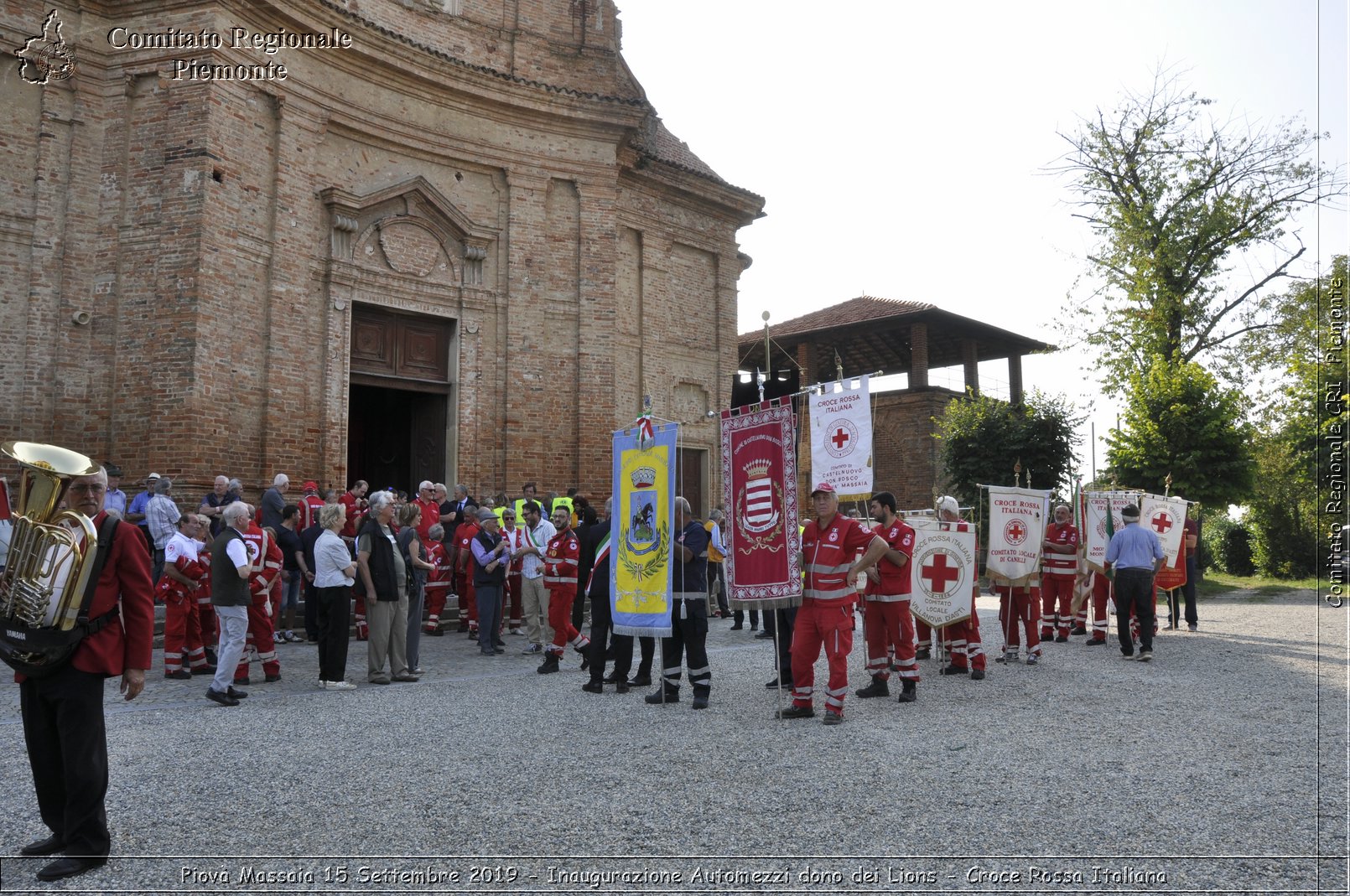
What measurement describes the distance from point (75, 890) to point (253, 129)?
14.4 meters

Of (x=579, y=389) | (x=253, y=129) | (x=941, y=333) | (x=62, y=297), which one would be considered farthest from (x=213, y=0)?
(x=941, y=333)

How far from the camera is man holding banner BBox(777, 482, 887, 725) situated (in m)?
7.92

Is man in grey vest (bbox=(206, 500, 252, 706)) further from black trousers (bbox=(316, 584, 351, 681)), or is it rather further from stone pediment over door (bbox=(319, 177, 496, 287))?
stone pediment over door (bbox=(319, 177, 496, 287))

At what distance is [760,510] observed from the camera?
29.0 ft

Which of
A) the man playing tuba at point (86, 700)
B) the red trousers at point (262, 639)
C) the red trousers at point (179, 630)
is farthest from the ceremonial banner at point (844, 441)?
the man playing tuba at point (86, 700)

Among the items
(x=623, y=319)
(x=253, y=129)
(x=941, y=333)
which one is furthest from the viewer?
(x=941, y=333)

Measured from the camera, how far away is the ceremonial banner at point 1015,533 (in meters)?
11.7

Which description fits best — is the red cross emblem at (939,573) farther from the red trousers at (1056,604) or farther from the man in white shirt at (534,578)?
the man in white shirt at (534,578)

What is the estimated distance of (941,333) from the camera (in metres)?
36.8

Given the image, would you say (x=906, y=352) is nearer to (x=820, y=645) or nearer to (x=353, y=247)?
(x=353, y=247)

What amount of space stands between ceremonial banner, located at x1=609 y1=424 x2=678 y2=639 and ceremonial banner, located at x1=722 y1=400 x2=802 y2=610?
0.60 m

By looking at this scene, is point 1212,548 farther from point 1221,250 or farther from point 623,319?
point 623,319

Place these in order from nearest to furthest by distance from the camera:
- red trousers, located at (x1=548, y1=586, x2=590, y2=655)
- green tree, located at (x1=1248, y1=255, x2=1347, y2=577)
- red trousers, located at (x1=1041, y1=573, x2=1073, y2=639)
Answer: red trousers, located at (x1=548, y1=586, x2=590, y2=655), red trousers, located at (x1=1041, y1=573, x2=1073, y2=639), green tree, located at (x1=1248, y1=255, x2=1347, y2=577)

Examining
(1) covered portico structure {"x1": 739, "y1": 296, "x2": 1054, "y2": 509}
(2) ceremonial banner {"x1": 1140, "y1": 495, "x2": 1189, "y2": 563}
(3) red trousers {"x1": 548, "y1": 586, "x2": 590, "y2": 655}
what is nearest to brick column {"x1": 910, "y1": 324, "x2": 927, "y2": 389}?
(1) covered portico structure {"x1": 739, "y1": 296, "x2": 1054, "y2": 509}
